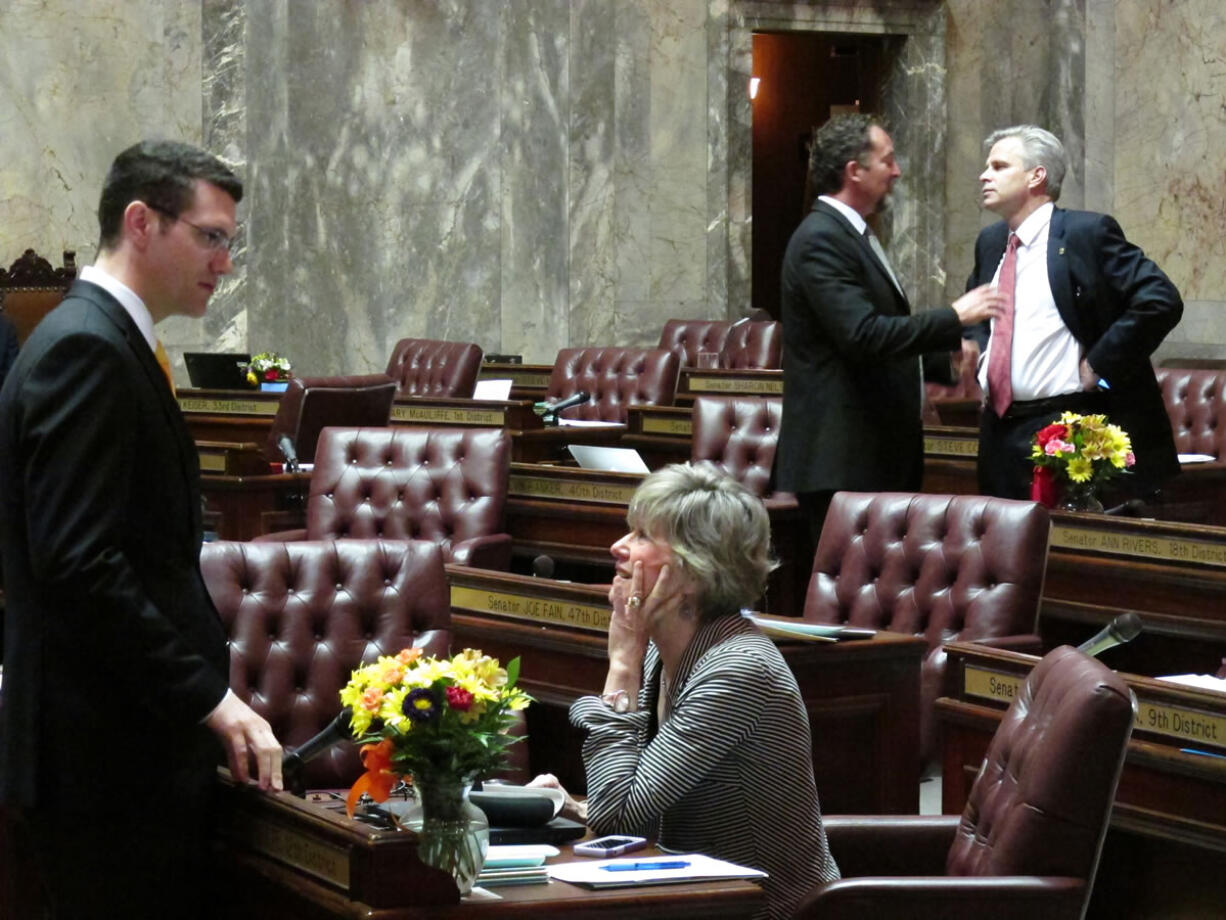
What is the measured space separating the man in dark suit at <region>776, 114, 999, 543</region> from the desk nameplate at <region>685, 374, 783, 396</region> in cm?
414

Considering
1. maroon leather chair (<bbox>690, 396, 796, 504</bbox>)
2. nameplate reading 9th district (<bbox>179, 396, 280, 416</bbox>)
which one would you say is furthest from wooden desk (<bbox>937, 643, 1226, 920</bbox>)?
nameplate reading 9th district (<bbox>179, 396, 280, 416</bbox>)

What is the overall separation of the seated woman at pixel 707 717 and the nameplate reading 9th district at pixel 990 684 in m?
0.94

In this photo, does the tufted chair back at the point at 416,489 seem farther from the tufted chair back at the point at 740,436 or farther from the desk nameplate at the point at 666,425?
the desk nameplate at the point at 666,425

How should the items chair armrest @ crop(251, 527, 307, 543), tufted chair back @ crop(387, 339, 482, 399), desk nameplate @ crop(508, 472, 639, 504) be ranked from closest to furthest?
desk nameplate @ crop(508, 472, 639, 504), chair armrest @ crop(251, 527, 307, 543), tufted chair back @ crop(387, 339, 482, 399)

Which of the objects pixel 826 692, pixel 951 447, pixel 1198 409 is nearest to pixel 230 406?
pixel 951 447

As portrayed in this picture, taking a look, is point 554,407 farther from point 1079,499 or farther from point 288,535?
point 1079,499

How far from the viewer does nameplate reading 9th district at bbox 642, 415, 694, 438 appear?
28.7ft

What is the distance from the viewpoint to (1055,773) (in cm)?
291

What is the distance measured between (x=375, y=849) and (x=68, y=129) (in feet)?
36.4

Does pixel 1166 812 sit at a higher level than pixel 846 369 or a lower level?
lower

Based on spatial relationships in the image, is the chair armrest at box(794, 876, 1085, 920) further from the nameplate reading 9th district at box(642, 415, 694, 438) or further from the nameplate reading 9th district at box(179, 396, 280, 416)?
the nameplate reading 9th district at box(179, 396, 280, 416)

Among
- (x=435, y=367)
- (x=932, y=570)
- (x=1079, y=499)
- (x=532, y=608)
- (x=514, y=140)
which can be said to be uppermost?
(x=514, y=140)

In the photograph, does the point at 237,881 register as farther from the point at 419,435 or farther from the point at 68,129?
the point at 68,129

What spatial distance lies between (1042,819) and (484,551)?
3.75 metres
